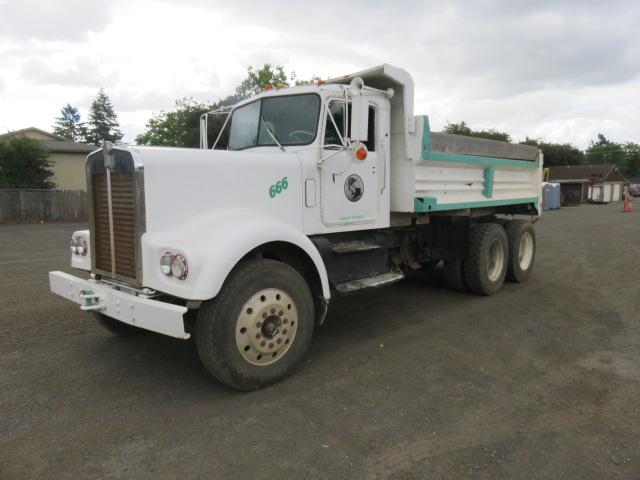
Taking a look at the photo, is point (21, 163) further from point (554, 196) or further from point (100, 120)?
point (100, 120)

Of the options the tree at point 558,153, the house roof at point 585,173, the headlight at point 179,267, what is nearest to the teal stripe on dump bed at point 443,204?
the headlight at point 179,267

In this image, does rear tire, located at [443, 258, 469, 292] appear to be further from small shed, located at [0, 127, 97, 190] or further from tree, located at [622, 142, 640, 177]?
tree, located at [622, 142, 640, 177]

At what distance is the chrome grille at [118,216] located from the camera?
3512mm

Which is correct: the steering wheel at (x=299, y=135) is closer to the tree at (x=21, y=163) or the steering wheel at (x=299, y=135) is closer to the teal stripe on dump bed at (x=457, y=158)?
the teal stripe on dump bed at (x=457, y=158)

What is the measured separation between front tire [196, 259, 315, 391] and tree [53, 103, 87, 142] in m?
86.6

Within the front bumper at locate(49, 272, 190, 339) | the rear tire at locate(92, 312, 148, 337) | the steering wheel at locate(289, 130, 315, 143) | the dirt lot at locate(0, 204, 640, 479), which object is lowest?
the dirt lot at locate(0, 204, 640, 479)

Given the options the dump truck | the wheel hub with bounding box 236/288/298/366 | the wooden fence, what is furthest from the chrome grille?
the wooden fence

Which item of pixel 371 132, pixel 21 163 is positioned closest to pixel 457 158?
pixel 371 132

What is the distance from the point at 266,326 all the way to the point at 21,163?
24.4 metres

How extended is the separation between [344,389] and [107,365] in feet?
7.14

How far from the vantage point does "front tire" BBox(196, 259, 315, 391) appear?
3.38 m

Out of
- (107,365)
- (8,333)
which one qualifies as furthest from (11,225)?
(107,365)

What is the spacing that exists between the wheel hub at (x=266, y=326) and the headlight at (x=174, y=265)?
1.80ft

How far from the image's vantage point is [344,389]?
3.69m
